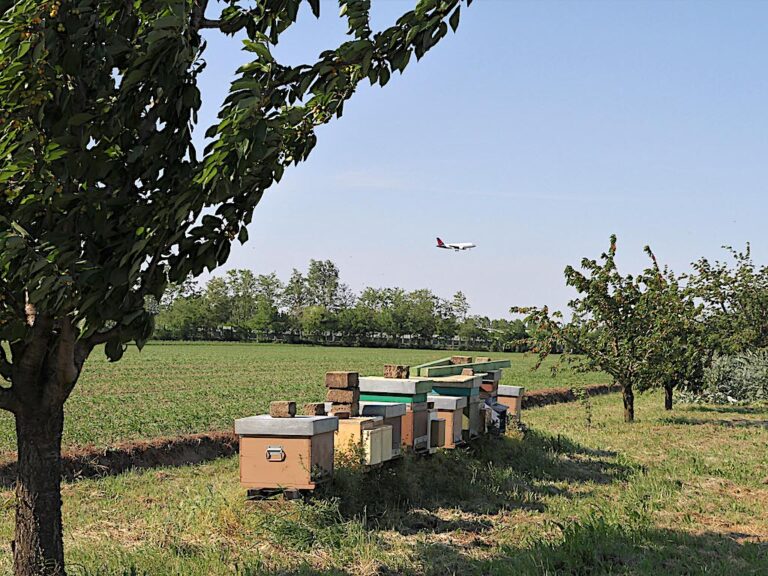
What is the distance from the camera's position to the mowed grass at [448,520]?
22.8ft

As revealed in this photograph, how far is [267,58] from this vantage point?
11.6 feet

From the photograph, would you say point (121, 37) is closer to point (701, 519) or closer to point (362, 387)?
point (362, 387)

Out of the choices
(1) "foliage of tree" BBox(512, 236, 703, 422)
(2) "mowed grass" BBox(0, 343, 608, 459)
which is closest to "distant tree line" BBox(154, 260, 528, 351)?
(2) "mowed grass" BBox(0, 343, 608, 459)

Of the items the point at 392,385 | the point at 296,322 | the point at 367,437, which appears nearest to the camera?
the point at 367,437

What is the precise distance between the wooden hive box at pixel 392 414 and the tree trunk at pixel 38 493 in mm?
4275

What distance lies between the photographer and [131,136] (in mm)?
4148

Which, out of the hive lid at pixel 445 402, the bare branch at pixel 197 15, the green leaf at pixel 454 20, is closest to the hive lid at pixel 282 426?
the hive lid at pixel 445 402

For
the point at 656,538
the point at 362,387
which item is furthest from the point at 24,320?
the point at 656,538

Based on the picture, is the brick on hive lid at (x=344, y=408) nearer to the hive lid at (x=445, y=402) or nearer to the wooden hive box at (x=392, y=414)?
the wooden hive box at (x=392, y=414)

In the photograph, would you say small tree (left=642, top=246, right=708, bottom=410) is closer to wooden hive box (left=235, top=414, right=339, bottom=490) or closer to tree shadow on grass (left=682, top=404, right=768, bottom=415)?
tree shadow on grass (left=682, top=404, right=768, bottom=415)

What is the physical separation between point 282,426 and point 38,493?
2.74m

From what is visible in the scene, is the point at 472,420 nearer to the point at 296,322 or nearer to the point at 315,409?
the point at 315,409

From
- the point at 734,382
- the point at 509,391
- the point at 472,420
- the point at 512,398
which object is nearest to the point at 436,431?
the point at 472,420

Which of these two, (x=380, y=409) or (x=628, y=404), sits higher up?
(x=380, y=409)
